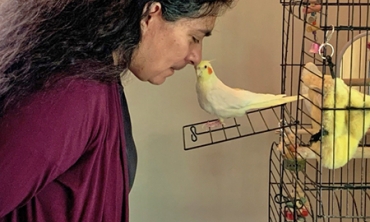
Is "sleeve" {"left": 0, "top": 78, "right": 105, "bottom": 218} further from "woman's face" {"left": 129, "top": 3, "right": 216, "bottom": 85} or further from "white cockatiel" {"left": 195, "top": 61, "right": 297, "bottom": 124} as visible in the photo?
"white cockatiel" {"left": 195, "top": 61, "right": 297, "bottom": 124}

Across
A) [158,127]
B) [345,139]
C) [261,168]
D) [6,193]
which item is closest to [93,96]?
[6,193]

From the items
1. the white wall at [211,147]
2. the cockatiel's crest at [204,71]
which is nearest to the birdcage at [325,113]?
the white wall at [211,147]

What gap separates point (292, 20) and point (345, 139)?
61 cm

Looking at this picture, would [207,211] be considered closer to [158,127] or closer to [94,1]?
[158,127]

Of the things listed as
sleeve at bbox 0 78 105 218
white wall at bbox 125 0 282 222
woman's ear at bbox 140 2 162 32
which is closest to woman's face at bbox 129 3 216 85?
woman's ear at bbox 140 2 162 32

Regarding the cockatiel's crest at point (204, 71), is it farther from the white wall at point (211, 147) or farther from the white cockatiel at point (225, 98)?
the white wall at point (211, 147)

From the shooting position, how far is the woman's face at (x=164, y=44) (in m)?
0.73

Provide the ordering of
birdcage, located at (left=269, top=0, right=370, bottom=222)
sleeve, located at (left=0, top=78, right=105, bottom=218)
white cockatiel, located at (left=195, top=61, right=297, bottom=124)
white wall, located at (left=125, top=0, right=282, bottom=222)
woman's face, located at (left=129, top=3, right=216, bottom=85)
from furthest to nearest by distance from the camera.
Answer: white wall, located at (left=125, top=0, right=282, bottom=222)
white cockatiel, located at (left=195, top=61, right=297, bottom=124)
birdcage, located at (left=269, top=0, right=370, bottom=222)
woman's face, located at (left=129, top=3, right=216, bottom=85)
sleeve, located at (left=0, top=78, right=105, bottom=218)

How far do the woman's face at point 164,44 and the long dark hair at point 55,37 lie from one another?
1.9 inches

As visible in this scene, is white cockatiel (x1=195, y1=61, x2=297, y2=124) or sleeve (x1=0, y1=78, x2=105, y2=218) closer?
sleeve (x1=0, y1=78, x2=105, y2=218)

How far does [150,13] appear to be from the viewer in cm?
70

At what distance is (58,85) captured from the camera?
0.64 metres

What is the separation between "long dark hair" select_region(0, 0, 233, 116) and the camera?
0.64 metres

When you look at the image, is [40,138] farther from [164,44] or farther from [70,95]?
[164,44]
